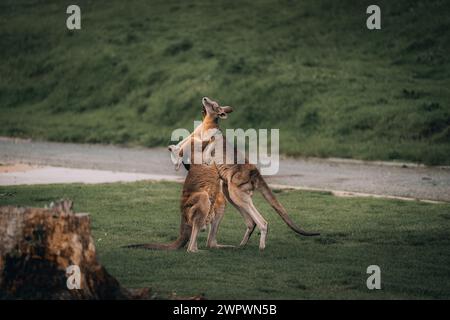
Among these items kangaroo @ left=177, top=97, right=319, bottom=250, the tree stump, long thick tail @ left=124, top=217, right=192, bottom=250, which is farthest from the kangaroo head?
the tree stump

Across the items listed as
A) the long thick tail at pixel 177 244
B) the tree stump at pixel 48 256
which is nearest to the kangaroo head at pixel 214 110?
the long thick tail at pixel 177 244

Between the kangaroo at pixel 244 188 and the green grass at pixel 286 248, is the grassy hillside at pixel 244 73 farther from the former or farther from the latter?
the kangaroo at pixel 244 188

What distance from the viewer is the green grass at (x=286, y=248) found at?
9.35m

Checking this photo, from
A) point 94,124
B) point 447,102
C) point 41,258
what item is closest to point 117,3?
point 94,124

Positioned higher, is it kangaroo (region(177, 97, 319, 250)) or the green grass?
kangaroo (region(177, 97, 319, 250))

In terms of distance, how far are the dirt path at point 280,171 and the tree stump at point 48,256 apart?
A: 8749 millimetres

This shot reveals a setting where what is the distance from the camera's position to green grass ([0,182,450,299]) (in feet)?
30.7

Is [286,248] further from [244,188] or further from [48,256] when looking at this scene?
[48,256]

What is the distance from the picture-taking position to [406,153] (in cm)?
2042

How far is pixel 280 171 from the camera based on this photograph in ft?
63.7

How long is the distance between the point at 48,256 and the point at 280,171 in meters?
11.5

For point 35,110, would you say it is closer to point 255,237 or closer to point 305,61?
point 305,61

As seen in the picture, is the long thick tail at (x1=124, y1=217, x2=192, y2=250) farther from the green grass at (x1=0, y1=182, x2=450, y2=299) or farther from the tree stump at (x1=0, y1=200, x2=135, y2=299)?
the tree stump at (x1=0, y1=200, x2=135, y2=299)

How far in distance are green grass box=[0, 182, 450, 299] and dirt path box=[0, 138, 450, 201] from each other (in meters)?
1.35
